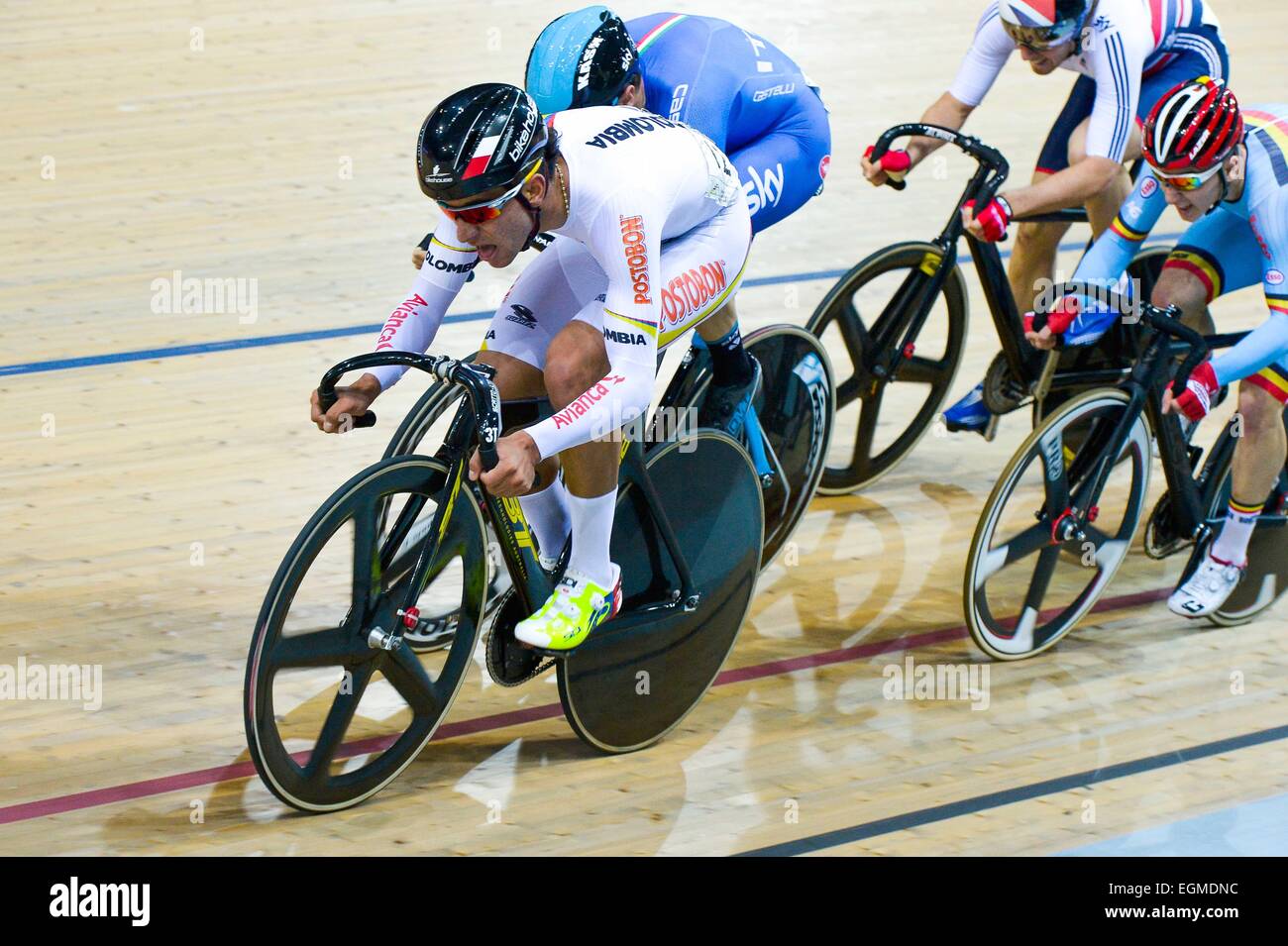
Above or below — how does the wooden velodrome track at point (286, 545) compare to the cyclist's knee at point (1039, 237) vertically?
below

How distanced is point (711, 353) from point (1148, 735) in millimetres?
1194

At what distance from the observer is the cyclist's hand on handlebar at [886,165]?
164 inches

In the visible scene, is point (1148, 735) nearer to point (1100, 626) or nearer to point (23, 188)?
point (1100, 626)

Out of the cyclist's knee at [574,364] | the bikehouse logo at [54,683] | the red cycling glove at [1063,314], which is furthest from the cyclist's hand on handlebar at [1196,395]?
the bikehouse logo at [54,683]

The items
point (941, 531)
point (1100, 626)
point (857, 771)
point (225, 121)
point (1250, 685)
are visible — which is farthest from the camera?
point (225, 121)

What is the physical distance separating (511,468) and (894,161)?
1.84 metres

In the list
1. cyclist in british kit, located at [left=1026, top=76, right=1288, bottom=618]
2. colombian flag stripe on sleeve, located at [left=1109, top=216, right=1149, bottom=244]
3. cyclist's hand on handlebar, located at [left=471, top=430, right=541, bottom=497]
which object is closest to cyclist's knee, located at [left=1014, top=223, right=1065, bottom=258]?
cyclist in british kit, located at [left=1026, top=76, right=1288, bottom=618]

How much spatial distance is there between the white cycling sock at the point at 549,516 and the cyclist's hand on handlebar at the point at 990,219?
137 cm

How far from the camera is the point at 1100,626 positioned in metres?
3.90

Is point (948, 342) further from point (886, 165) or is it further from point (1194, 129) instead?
point (1194, 129)

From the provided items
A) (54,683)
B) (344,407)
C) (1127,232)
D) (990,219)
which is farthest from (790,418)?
(54,683)

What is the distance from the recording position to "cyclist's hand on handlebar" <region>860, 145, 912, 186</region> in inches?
164

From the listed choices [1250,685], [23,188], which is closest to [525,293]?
[1250,685]
